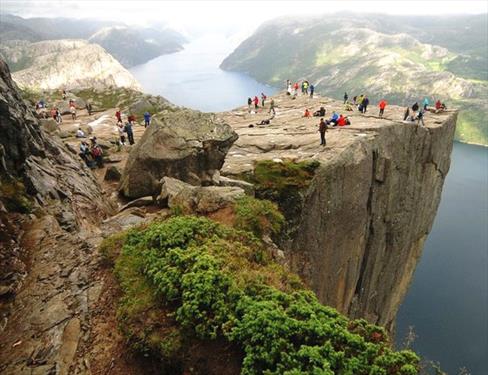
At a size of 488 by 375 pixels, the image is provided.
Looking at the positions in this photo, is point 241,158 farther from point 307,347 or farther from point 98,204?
point 307,347

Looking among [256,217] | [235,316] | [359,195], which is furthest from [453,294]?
[235,316]

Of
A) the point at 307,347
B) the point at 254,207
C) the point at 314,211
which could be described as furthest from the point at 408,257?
the point at 307,347

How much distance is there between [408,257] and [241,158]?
31863mm

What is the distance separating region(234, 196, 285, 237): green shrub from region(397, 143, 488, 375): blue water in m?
59.9

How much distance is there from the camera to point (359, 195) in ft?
105

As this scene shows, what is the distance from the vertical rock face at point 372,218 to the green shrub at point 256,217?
4282mm

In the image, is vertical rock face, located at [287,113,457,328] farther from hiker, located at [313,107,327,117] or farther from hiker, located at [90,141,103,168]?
hiker, located at [90,141,103,168]

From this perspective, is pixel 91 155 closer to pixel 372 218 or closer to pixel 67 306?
pixel 67 306

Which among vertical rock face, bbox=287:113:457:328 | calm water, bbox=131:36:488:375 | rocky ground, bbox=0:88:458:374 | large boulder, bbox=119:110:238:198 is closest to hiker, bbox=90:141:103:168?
large boulder, bbox=119:110:238:198

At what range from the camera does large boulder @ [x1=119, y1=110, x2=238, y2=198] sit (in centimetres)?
2523

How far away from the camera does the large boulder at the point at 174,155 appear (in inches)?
993

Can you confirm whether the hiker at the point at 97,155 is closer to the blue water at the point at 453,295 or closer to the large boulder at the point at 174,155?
the large boulder at the point at 174,155

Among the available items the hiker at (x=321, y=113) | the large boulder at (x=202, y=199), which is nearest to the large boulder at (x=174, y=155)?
the large boulder at (x=202, y=199)

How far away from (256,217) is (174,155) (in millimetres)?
9021
